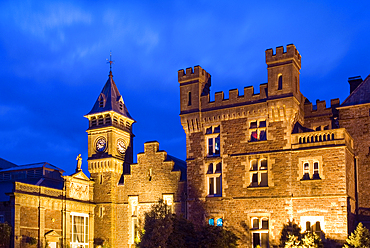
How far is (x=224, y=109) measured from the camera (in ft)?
133

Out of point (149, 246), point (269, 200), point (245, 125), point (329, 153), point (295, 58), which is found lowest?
point (149, 246)

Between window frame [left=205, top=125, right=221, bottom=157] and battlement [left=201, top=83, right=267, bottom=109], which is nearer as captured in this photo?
battlement [left=201, top=83, right=267, bottom=109]

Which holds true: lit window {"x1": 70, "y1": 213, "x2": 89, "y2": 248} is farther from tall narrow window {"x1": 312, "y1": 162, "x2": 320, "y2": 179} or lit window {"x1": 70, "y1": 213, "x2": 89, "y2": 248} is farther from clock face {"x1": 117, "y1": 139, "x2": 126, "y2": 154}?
tall narrow window {"x1": 312, "y1": 162, "x2": 320, "y2": 179}

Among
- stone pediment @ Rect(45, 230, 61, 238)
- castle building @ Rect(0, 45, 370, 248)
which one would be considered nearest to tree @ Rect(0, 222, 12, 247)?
castle building @ Rect(0, 45, 370, 248)

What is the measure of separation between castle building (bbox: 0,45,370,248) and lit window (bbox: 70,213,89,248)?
3.8 inches

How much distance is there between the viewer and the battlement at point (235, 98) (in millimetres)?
39375

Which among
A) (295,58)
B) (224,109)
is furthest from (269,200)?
(295,58)

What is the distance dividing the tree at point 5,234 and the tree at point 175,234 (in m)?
11.9

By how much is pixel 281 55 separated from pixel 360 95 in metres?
7.60

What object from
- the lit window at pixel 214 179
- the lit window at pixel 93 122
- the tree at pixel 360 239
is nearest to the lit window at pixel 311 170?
the tree at pixel 360 239

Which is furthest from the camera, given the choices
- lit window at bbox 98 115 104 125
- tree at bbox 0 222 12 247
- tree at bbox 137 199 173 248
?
lit window at bbox 98 115 104 125

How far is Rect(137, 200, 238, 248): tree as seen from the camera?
112ft

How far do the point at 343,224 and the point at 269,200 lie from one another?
5.78 metres

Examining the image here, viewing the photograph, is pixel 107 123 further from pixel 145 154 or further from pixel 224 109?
→ pixel 224 109
